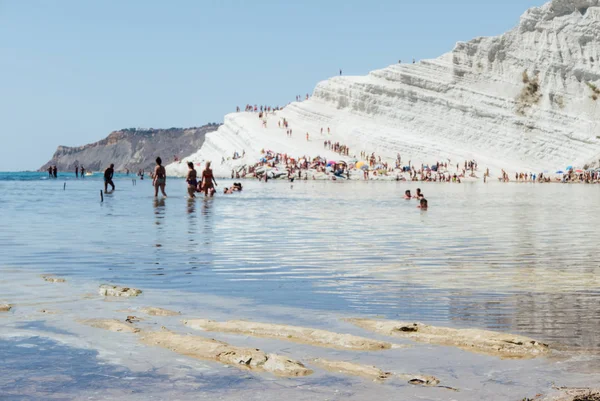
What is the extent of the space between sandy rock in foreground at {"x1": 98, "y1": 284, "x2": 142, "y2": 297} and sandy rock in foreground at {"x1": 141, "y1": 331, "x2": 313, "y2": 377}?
2.00 m

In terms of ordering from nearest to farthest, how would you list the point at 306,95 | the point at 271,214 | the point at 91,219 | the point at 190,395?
the point at 190,395 < the point at 91,219 < the point at 271,214 < the point at 306,95

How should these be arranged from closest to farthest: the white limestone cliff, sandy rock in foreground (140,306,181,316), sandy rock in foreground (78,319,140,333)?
sandy rock in foreground (78,319,140,333) → sandy rock in foreground (140,306,181,316) → the white limestone cliff

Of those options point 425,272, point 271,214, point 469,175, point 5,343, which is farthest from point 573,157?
point 5,343

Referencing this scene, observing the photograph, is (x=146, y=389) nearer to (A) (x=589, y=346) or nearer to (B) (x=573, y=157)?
(A) (x=589, y=346)

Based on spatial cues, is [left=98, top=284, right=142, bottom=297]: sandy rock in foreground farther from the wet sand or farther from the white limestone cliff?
the white limestone cliff

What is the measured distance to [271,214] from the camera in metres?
22.5

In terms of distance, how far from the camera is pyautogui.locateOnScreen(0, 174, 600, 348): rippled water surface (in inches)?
286

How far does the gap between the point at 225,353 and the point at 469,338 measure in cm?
179

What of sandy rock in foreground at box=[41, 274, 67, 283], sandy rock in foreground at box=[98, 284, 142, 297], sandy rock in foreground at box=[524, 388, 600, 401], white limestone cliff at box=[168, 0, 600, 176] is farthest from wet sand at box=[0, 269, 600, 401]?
white limestone cliff at box=[168, 0, 600, 176]

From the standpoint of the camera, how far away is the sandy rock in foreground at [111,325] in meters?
6.00

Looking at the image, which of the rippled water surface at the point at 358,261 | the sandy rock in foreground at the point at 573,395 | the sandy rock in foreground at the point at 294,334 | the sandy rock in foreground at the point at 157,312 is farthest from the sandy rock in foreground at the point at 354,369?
the sandy rock in foreground at the point at 157,312

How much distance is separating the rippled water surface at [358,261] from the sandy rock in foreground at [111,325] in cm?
175

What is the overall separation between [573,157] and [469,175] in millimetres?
16202

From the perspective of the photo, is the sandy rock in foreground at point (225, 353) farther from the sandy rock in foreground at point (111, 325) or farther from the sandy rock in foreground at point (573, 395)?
the sandy rock in foreground at point (573, 395)
